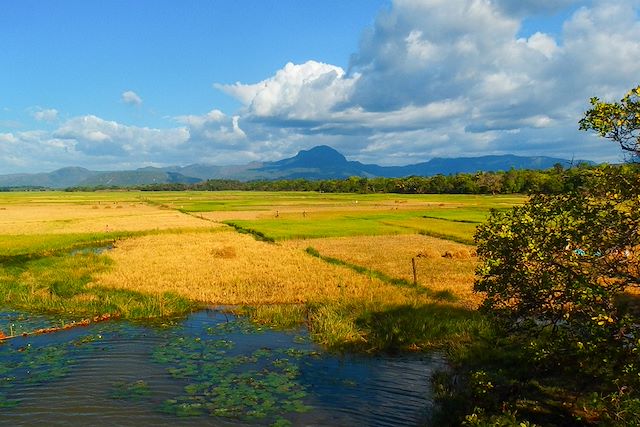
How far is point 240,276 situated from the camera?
29984mm

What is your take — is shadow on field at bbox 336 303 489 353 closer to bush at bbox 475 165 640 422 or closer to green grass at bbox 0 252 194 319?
bush at bbox 475 165 640 422

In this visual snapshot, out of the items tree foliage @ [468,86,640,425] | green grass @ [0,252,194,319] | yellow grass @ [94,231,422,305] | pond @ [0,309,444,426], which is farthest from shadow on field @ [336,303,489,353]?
green grass @ [0,252,194,319]

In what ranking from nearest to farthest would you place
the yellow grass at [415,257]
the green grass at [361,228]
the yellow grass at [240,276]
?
1. the yellow grass at [240,276]
2. the yellow grass at [415,257]
3. the green grass at [361,228]

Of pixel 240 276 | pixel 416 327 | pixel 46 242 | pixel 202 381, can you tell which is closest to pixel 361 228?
pixel 240 276

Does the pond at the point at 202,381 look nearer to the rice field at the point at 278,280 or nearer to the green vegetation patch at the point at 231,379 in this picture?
the green vegetation patch at the point at 231,379

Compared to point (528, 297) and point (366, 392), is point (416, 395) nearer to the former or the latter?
point (366, 392)

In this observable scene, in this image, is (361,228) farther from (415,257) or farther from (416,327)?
(416,327)

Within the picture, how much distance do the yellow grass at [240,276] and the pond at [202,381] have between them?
5780mm

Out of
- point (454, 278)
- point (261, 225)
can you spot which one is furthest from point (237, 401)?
point (261, 225)

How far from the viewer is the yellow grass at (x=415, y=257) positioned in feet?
88.6

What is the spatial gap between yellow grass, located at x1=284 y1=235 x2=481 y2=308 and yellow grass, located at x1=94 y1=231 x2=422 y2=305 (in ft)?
8.83

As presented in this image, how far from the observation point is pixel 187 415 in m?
12.1

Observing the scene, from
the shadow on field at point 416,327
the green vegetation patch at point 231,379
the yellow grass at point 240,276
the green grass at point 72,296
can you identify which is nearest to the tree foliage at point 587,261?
the green vegetation patch at point 231,379

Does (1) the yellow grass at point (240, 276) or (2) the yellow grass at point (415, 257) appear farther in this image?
(2) the yellow grass at point (415, 257)
